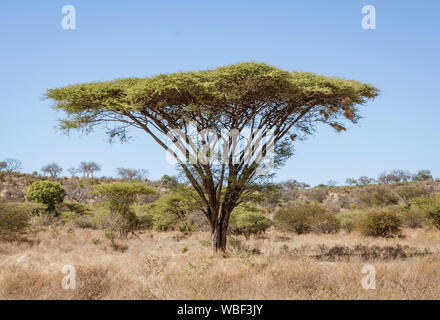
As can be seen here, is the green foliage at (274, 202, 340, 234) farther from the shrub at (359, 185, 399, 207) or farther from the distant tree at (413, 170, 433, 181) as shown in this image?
the distant tree at (413, 170, 433, 181)

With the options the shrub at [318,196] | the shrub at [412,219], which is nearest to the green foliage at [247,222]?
the shrub at [412,219]

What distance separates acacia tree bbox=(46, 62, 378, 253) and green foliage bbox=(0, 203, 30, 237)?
28.2ft

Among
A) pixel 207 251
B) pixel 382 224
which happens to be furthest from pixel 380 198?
pixel 207 251

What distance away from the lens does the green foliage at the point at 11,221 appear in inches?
751

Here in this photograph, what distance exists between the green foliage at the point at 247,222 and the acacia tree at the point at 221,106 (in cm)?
888

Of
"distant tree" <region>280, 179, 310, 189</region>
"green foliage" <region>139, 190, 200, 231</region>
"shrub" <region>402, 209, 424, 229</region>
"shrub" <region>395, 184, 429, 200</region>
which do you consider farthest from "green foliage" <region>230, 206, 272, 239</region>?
"distant tree" <region>280, 179, 310, 189</region>

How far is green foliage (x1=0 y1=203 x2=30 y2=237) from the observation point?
1908 centimetres

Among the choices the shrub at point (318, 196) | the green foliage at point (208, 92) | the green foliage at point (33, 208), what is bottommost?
the shrub at point (318, 196)

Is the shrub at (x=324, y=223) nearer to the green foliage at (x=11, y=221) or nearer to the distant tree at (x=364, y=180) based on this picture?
the green foliage at (x=11, y=221)

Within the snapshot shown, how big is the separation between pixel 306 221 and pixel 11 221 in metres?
18.4

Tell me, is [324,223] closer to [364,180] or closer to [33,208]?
[33,208]

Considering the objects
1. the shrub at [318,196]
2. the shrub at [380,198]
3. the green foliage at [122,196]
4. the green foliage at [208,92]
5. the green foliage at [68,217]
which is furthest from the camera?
the shrub at [318,196]
